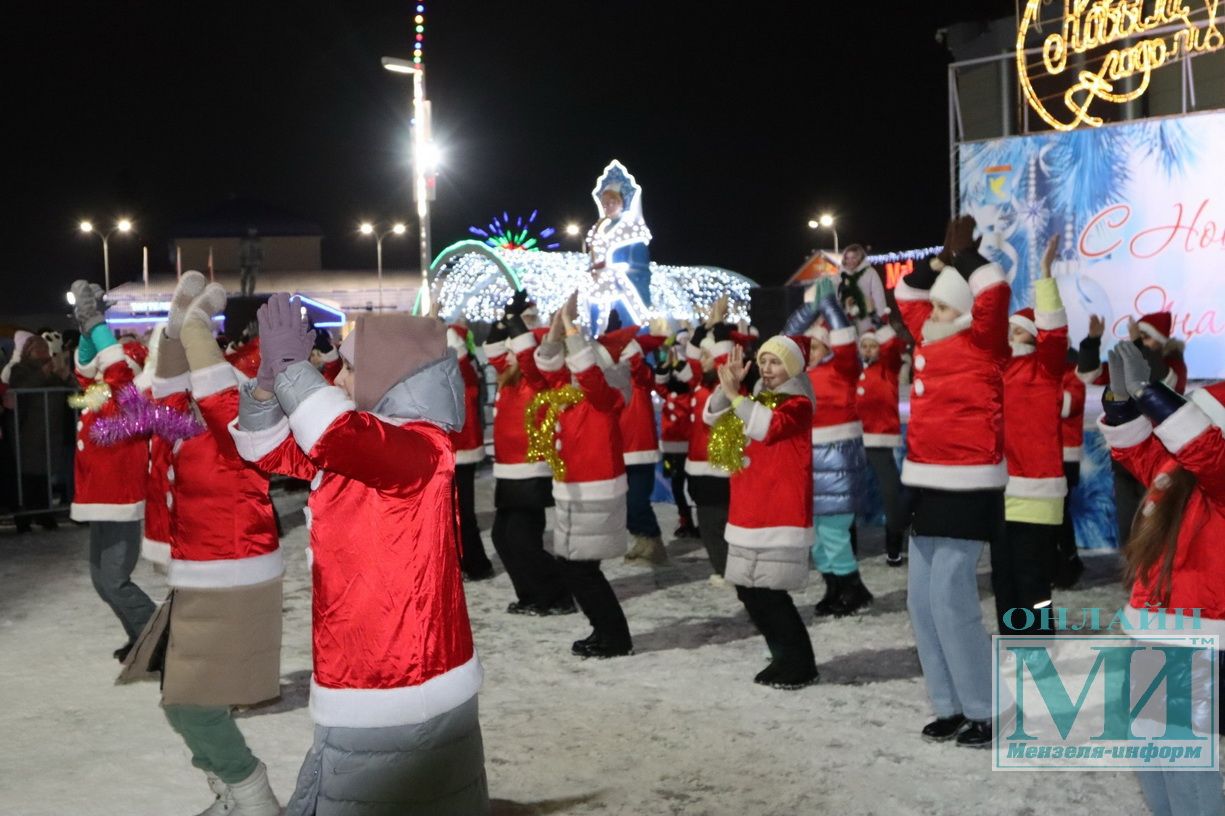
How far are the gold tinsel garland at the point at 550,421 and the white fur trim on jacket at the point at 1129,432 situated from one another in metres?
4.06

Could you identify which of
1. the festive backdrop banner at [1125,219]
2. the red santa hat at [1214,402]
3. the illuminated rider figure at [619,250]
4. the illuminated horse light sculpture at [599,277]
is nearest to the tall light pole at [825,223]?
the illuminated horse light sculpture at [599,277]

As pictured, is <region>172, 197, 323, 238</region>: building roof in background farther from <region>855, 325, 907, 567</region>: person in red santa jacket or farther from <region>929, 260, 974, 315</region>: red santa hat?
<region>929, 260, 974, 315</region>: red santa hat

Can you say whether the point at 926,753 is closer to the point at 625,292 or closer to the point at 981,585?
the point at 981,585

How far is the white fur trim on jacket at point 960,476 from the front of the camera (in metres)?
5.21

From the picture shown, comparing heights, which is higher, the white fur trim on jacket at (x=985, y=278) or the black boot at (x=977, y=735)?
the white fur trim on jacket at (x=985, y=278)

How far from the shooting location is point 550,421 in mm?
7508

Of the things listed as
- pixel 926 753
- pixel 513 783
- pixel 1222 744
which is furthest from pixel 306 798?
pixel 1222 744

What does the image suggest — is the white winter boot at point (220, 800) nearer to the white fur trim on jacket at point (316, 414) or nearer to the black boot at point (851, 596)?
the white fur trim on jacket at point (316, 414)

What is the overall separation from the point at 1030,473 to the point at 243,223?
229 feet

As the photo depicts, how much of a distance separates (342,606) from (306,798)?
55 centimetres

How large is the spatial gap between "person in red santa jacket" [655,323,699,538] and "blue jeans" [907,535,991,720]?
546 cm

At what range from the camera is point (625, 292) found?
Answer: 26.1 m

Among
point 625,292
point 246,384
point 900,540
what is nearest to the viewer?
point 246,384

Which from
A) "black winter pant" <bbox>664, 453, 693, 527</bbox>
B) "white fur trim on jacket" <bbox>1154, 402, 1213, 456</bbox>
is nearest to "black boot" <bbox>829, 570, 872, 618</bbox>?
"black winter pant" <bbox>664, 453, 693, 527</bbox>
